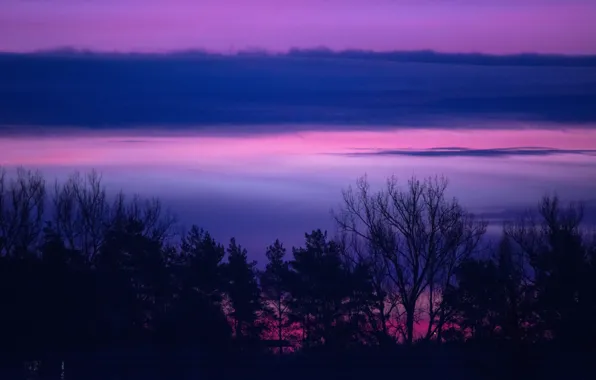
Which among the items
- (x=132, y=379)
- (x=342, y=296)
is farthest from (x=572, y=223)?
(x=132, y=379)

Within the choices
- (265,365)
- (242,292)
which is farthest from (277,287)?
(265,365)

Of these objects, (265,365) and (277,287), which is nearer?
(265,365)

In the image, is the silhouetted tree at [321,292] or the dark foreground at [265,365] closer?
the dark foreground at [265,365]

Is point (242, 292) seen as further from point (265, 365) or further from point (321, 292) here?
point (265, 365)

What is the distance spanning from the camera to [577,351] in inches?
1063

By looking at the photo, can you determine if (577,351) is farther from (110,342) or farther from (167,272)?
(167,272)

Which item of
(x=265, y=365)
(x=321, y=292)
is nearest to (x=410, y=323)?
(x=321, y=292)

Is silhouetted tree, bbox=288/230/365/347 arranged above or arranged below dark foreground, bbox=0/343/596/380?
above

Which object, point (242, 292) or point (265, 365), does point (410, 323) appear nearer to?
point (242, 292)

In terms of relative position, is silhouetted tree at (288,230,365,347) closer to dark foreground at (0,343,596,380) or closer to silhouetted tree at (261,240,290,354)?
silhouetted tree at (261,240,290,354)

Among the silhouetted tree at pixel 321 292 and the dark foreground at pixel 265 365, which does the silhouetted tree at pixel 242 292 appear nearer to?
the silhouetted tree at pixel 321 292

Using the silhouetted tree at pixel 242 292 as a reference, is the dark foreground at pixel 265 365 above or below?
below

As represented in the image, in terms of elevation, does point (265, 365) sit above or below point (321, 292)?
below

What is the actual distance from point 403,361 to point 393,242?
1461 centimetres
